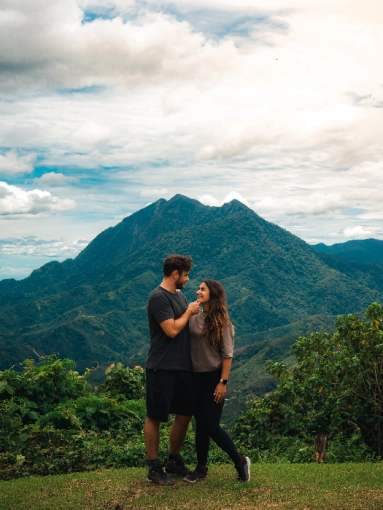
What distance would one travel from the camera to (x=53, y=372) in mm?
9539

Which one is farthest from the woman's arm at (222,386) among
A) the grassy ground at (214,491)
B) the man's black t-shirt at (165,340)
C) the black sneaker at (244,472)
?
the grassy ground at (214,491)

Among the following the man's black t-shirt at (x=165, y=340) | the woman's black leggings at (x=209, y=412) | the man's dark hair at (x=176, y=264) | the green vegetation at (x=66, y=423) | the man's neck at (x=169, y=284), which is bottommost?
the green vegetation at (x=66, y=423)

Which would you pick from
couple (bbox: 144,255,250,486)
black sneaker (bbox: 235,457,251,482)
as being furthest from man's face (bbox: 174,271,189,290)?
black sneaker (bbox: 235,457,251,482)

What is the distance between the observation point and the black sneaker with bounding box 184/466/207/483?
5.81 metres

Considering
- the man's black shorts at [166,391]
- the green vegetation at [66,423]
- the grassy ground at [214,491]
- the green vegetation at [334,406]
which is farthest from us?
the green vegetation at [334,406]

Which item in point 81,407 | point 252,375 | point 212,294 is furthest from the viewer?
point 252,375

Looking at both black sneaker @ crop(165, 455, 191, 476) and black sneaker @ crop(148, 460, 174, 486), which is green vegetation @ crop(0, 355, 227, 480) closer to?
black sneaker @ crop(165, 455, 191, 476)

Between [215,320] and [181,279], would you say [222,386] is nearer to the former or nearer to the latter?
[215,320]

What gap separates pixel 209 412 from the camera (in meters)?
5.63

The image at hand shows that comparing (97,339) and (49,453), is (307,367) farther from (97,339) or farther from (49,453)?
(97,339)

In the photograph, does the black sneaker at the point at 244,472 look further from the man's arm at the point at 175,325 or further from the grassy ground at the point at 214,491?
the man's arm at the point at 175,325

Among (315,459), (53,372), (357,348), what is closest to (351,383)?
(357,348)

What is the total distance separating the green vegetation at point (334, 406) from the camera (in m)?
8.13

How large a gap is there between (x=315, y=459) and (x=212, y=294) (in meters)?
3.59
